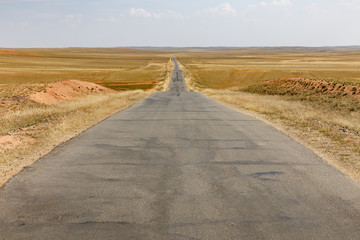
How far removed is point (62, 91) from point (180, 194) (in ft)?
103

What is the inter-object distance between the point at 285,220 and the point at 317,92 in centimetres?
3298

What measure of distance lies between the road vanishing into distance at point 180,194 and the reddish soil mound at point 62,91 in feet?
65.0

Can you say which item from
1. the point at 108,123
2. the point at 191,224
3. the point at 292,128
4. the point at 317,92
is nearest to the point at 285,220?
the point at 191,224

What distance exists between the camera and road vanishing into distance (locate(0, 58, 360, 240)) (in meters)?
5.23

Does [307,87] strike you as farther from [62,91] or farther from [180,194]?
[180,194]

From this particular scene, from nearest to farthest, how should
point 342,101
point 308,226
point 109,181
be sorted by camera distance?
point 308,226 < point 109,181 < point 342,101

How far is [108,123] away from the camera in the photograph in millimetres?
16375

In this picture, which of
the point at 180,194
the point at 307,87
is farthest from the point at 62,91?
the point at 180,194

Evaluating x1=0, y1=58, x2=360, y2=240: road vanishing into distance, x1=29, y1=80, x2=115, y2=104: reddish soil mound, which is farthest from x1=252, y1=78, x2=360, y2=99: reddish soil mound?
x1=29, y1=80, x2=115, y2=104: reddish soil mound

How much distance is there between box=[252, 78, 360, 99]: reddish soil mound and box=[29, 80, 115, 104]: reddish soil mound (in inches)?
947

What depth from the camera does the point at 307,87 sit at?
39062mm

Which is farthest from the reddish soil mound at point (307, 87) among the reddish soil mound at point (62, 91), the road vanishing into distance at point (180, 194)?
the reddish soil mound at point (62, 91)

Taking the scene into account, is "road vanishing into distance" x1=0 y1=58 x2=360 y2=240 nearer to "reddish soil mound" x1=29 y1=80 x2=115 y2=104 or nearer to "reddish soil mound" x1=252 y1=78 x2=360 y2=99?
"reddish soil mound" x1=29 y1=80 x2=115 y2=104

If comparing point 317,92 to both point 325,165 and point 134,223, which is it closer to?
point 325,165
